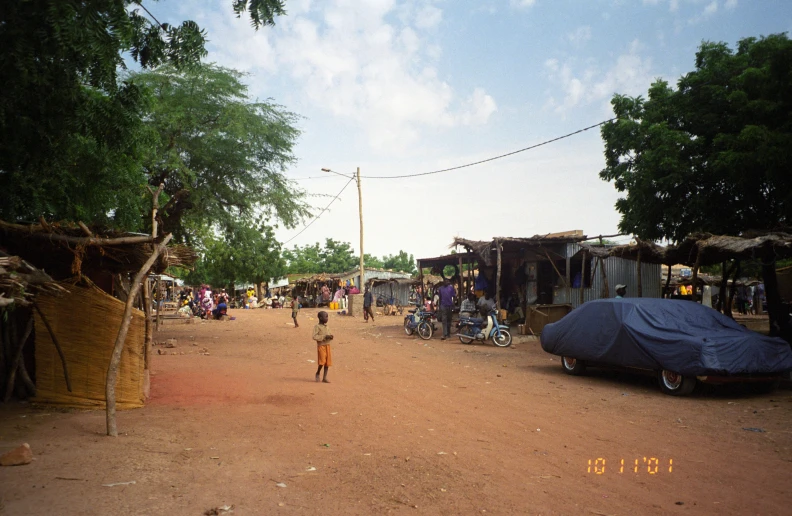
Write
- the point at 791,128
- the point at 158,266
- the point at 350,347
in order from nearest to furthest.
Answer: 1. the point at 158,266
2. the point at 791,128
3. the point at 350,347

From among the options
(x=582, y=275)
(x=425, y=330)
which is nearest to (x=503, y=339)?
(x=425, y=330)

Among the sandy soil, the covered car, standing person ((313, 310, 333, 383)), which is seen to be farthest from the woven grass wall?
A: the covered car

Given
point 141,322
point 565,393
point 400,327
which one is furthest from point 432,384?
point 400,327

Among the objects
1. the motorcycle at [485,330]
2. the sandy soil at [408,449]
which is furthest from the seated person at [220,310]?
the sandy soil at [408,449]

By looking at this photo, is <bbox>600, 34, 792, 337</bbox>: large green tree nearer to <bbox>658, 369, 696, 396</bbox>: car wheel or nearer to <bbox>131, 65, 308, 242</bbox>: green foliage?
<bbox>658, 369, 696, 396</bbox>: car wheel

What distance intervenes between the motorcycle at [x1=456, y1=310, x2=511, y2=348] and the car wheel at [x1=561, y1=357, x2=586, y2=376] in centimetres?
551

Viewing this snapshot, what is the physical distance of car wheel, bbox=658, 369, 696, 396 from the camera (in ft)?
31.2

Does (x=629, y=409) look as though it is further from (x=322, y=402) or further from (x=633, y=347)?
(x=322, y=402)

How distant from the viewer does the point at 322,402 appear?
29.6ft

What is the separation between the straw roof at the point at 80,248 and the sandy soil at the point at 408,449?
6.99 feet

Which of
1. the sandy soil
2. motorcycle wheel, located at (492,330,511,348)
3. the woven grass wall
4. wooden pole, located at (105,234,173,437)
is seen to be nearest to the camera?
the sandy soil

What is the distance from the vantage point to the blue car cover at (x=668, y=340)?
9211mm

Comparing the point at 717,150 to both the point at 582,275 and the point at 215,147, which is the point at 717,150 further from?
the point at 215,147

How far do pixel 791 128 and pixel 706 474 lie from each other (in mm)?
11387
